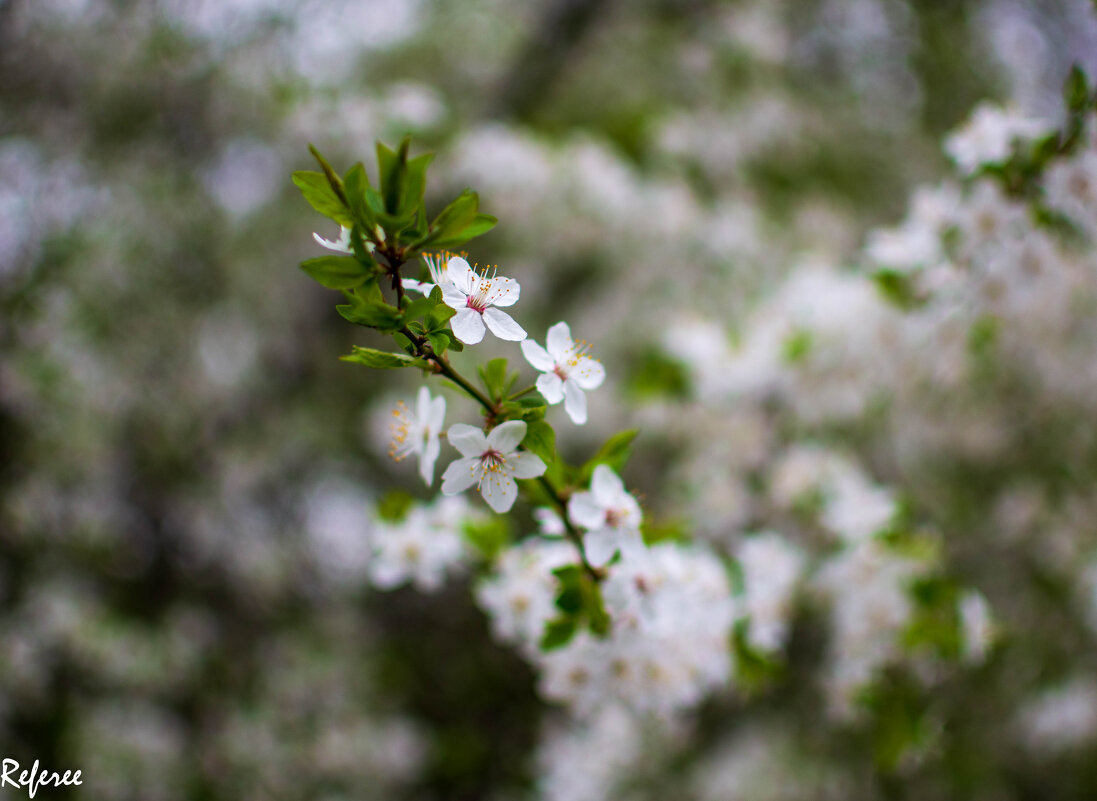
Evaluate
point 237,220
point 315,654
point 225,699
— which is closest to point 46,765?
point 225,699

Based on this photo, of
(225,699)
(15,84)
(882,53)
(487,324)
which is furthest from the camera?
(882,53)

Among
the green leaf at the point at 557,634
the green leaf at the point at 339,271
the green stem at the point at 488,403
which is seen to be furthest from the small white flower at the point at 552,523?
the green leaf at the point at 339,271

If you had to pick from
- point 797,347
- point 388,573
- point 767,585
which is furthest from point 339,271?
point 797,347

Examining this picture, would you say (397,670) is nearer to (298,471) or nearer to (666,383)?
(298,471)

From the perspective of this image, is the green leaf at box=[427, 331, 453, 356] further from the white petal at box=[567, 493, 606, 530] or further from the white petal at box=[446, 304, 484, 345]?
the white petal at box=[567, 493, 606, 530]

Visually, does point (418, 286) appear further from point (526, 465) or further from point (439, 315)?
point (526, 465)

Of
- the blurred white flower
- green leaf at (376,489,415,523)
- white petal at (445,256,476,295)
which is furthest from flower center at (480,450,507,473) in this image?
the blurred white flower
